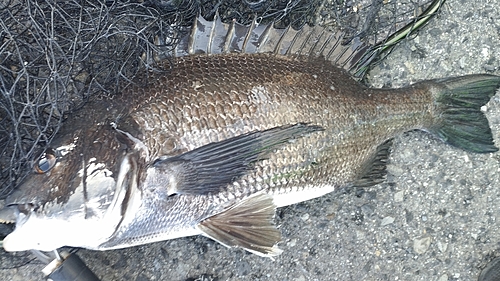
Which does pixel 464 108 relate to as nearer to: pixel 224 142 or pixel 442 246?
pixel 442 246

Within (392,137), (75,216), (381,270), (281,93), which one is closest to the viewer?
(75,216)

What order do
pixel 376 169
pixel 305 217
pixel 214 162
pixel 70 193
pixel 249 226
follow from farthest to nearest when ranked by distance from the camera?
pixel 305 217, pixel 376 169, pixel 249 226, pixel 214 162, pixel 70 193

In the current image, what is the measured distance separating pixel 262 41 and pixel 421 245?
1399 mm

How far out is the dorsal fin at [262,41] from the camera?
2.05m

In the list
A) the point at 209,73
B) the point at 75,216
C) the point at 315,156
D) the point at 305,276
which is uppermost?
the point at 209,73

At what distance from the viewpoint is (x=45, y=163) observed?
1759mm

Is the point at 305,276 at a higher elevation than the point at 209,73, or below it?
below

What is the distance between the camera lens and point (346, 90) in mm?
2139

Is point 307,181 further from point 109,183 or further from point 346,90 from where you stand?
point 109,183

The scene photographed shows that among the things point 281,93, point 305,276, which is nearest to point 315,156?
point 281,93

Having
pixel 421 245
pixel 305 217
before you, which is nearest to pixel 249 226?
pixel 305 217

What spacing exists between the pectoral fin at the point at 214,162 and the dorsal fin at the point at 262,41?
460 mm

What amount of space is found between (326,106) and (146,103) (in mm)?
783

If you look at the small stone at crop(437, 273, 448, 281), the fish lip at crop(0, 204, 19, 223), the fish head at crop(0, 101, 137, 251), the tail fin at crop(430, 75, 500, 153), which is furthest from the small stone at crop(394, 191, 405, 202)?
the fish lip at crop(0, 204, 19, 223)
